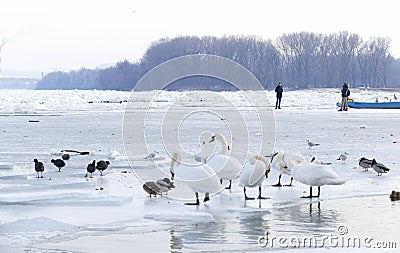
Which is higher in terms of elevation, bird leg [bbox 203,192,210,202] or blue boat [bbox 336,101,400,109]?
blue boat [bbox 336,101,400,109]

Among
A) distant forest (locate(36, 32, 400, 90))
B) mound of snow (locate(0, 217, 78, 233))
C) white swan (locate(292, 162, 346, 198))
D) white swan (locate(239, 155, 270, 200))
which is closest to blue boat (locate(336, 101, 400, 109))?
white swan (locate(292, 162, 346, 198))

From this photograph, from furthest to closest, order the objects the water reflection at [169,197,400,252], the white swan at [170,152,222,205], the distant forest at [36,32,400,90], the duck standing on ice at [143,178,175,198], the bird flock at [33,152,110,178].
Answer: the distant forest at [36,32,400,90]
the bird flock at [33,152,110,178]
the duck standing on ice at [143,178,175,198]
the white swan at [170,152,222,205]
the water reflection at [169,197,400,252]

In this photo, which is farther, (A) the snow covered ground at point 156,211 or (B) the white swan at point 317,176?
(B) the white swan at point 317,176

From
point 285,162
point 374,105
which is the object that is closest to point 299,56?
point 374,105

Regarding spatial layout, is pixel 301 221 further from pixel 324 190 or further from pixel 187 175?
pixel 324 190

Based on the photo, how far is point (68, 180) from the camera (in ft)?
33.7

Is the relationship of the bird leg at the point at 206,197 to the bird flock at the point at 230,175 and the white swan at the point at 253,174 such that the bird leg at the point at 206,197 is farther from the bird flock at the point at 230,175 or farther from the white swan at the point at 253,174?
the white swan at the point at 253,174

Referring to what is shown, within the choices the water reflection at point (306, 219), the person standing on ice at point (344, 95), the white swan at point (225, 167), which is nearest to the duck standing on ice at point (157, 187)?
the white swan at point (225, 167)

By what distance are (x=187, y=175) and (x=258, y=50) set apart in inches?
4032

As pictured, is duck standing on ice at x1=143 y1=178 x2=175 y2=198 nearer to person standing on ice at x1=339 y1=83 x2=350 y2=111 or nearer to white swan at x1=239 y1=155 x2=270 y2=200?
white swan at x1=239 y1=155 x2=270 y2=200

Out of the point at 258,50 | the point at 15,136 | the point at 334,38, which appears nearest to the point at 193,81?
the point at 258,50

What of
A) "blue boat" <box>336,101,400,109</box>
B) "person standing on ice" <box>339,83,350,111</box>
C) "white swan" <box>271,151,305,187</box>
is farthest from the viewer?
"blue boat" <box>336,101,400,109</box>

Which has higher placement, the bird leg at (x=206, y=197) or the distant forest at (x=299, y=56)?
the distant forest at (x=299, y=56)

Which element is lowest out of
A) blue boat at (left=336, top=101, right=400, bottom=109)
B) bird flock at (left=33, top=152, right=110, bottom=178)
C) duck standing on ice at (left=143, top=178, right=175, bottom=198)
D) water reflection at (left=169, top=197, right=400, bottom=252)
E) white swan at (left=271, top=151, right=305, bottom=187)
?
water reflection at (left=169, top=197, right=400, bottom=252)
